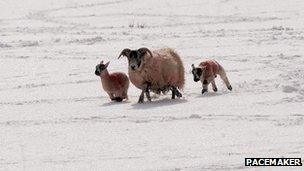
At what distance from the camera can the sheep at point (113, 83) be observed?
39.8 feet

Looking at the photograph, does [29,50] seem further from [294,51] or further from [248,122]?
[248,122]

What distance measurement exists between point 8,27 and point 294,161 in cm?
1882

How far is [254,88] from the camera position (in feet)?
40.7

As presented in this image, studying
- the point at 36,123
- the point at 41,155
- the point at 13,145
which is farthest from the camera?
the point at 36,123

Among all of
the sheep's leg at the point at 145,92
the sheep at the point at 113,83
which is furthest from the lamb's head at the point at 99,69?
the sheep's leg at the point at 145,92

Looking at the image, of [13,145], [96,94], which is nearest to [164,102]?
[96,94]

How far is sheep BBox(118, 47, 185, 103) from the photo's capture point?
1171cm

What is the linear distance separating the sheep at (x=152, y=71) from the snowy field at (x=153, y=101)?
327 mm

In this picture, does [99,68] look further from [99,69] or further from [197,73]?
[197,73]

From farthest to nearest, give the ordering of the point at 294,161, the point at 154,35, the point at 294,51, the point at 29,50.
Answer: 1. the point at 154,35
2. the point at 29,50
3. the point at 294,51
4. the point at 294,161

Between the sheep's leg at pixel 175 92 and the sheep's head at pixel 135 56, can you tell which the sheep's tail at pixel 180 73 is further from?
the sheep's head at pixel 135 56

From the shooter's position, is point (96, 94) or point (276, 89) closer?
point (276, 89)

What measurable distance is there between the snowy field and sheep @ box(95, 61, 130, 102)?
0.78 feet

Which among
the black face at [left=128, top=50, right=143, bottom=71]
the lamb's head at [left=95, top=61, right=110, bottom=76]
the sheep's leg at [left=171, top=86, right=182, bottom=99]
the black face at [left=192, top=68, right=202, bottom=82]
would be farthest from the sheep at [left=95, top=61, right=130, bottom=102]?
the black face at [left=192, top=68, right=202, bottom=82]
